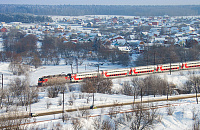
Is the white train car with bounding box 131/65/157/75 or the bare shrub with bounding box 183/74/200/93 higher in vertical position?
the white train car with bounding box 131/65/157/75

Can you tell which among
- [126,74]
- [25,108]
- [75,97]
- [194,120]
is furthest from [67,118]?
[126,74]

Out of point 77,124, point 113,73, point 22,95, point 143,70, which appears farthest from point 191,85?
point 22,95

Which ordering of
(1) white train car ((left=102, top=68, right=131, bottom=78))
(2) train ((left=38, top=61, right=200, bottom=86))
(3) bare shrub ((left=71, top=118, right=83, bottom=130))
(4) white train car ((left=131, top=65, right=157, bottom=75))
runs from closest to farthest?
(3) bare shrub ((left=71, top=118, right=83, bottom=130)) < (2) train ((left=38, top=61, right=200, bottom=86)) < (1) white train car ((left=102, top=68, right=131, bottom=78)) < (4) white train car ((left=131, top=65, right=157, bottom=75))

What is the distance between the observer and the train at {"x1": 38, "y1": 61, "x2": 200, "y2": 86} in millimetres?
19734

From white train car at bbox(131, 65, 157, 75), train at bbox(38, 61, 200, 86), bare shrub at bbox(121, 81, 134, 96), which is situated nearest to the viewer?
bare shrub at bbox(121, 81, 134, 96)

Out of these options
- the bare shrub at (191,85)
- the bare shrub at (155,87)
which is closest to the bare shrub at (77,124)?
the bare shrub at (155,87)

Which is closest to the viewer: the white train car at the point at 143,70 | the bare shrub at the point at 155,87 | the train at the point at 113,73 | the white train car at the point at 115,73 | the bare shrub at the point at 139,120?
the bare shrub at the point at 139,120

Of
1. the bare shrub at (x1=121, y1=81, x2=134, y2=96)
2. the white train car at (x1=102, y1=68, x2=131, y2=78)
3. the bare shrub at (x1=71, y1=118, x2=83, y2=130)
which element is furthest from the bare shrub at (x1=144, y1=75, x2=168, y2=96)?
the bare shrub at (x1=71, y1=118, x2=83, y2=130)

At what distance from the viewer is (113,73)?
2209 centimetres

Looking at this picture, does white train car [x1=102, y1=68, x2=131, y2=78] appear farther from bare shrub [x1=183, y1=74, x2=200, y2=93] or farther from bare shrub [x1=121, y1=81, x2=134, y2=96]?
bare shrub [x1=183, y1=74, x2=200, y2=93]

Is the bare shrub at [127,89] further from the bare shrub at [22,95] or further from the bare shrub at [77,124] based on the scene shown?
the bare shrub at [77,124]

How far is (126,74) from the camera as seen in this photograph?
2261cm

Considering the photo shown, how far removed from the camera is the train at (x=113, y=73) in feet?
64.7

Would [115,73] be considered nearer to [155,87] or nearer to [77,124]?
[155,87]
